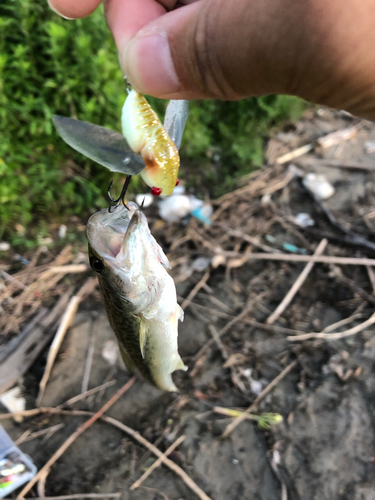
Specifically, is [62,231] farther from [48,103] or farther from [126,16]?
[126,16]

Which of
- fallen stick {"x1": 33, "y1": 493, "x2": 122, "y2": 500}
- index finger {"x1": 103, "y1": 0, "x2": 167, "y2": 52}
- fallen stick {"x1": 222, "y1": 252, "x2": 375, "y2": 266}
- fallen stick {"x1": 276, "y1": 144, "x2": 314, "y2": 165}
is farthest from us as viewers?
fallen stick {"x1": 276, "y1": 144, "x2": 314, "y2": 165}

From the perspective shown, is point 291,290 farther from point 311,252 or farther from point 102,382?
point 102,382

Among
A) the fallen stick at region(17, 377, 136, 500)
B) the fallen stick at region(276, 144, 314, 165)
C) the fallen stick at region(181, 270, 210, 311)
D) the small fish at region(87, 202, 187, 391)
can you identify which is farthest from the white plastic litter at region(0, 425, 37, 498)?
the fallen stick at region(276, 144, 314, 165)

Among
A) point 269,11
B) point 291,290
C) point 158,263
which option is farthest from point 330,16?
point 291,290

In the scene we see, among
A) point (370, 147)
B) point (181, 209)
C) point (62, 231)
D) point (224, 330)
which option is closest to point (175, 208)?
point (181, 209)

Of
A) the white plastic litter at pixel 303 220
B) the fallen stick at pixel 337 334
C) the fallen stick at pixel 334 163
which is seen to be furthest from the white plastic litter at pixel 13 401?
the fallen stick at pixel 334 163

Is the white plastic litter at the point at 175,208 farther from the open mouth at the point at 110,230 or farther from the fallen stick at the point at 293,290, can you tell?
the open mouth at the point at 110,230

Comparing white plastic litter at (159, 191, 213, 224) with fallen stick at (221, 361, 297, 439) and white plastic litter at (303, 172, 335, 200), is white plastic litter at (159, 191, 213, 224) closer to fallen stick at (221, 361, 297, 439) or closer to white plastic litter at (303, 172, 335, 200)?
white plastic litter at (303, 172, 335, 200)
